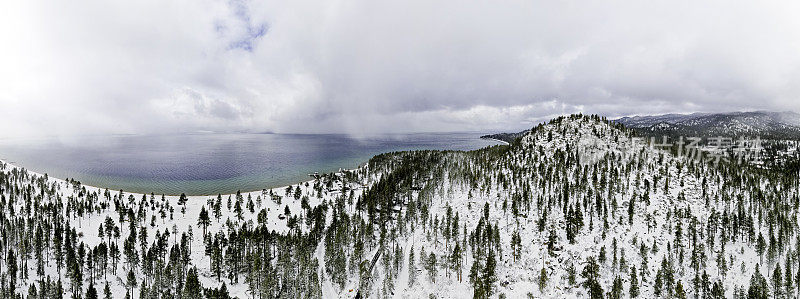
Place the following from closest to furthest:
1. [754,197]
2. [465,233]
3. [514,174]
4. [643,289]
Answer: [643,289] → [465,233] → [754,197] → [514,174]

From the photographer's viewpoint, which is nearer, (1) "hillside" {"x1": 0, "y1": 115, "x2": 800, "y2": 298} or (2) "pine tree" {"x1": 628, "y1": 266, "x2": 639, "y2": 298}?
(2) "pine tree" {"x1": 628, "y1": 266, "x2": 639, "y2": 298}

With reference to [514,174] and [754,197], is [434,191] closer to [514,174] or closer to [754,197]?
[514,174]

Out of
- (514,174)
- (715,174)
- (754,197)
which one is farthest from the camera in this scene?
(514,174)

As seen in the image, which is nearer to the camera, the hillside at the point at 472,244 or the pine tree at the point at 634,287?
the pine tree at the point at 634,287

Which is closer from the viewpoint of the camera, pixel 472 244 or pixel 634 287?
pixel 634 287

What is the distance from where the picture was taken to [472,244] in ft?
363

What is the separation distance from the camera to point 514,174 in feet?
524

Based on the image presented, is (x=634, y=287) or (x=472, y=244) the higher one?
(x=472, y=244)

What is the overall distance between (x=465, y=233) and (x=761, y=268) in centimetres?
8867

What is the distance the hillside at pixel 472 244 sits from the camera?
95.2 meters

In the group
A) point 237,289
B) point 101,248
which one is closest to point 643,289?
point 237,289

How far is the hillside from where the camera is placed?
95.2 metres

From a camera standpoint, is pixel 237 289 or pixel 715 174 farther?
pixel 715 174

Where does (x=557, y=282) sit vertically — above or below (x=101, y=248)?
below
